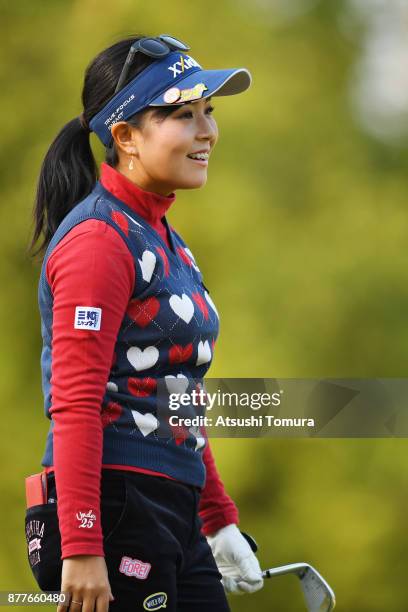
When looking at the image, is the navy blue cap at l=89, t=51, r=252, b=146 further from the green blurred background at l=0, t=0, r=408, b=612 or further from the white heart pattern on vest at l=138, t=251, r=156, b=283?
the green blurred background at l=0, t=0, r=408, b=612

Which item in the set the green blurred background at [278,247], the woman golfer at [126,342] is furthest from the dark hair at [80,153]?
the green blurred background at [278,247]

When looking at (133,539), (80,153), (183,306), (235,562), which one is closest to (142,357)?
(183,306)

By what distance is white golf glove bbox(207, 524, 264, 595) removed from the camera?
2137mm

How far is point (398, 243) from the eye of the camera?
402cm

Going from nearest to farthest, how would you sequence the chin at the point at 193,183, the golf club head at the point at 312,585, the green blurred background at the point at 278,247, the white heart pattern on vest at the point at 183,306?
the white heart pattern on vest at the point at 183,306, the chin at the point at 193,183, the golf club head at the point at 312,585, the green blurred background at the point at 278,247

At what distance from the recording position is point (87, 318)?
1.61 metres

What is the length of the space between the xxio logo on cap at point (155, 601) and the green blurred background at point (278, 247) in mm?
2043

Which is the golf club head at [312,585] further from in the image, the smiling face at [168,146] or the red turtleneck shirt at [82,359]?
the smiling face at [168,146]

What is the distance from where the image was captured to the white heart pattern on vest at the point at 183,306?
5.83 feet

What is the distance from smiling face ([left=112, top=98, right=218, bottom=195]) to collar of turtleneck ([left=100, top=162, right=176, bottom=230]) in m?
0.02

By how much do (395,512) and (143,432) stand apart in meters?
2.36

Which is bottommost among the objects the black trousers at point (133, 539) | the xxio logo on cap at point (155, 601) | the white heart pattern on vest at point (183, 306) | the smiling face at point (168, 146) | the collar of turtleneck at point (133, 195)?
the xxio logo on cap at point (155, 601)

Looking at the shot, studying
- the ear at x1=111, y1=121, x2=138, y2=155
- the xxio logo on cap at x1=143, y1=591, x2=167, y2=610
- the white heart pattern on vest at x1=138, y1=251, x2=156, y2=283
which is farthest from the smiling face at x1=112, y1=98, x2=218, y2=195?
the xxio logo on cap at x1=143, y1=591, x2=167, y2=610

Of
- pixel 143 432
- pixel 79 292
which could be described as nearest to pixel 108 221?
pixel 79 292
